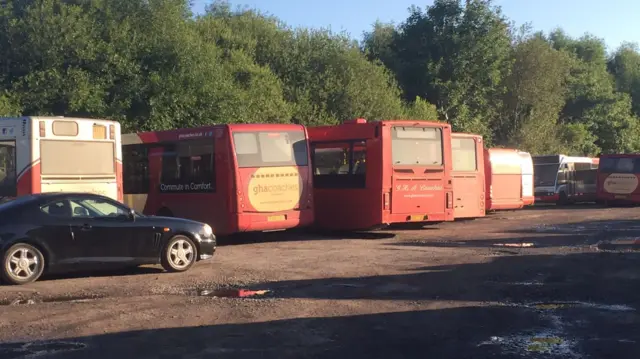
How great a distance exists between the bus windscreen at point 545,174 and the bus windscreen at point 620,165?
217 cm

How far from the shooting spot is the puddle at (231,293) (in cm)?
1049

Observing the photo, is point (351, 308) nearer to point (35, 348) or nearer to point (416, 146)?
point (35, 348)

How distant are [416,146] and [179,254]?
28.5 ft

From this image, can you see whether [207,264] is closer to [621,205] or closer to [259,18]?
[621,205]

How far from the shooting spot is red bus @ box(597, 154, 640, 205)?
3611 centimetres

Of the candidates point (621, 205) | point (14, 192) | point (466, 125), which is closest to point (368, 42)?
point (466, 125)

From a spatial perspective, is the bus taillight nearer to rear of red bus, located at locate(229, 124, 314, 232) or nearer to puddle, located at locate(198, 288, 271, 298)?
rear of red bus, located at locate(229, 124, 314, 232)

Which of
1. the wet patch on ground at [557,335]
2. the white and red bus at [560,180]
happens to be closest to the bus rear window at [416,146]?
the wet patch on ground at [557,335]

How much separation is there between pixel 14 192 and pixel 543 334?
1144 cm

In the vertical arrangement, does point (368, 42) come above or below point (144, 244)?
above

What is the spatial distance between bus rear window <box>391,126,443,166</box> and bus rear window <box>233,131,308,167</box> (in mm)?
2374

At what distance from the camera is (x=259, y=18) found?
44.7m

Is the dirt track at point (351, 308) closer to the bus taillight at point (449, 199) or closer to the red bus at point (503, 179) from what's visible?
the bus taillight at point (449, 199)

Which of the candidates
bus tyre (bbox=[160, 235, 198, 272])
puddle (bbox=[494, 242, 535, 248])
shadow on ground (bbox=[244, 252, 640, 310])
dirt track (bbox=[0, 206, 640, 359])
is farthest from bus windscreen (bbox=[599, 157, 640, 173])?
bus tyre (bbox=[160, 235, 198, 272])
